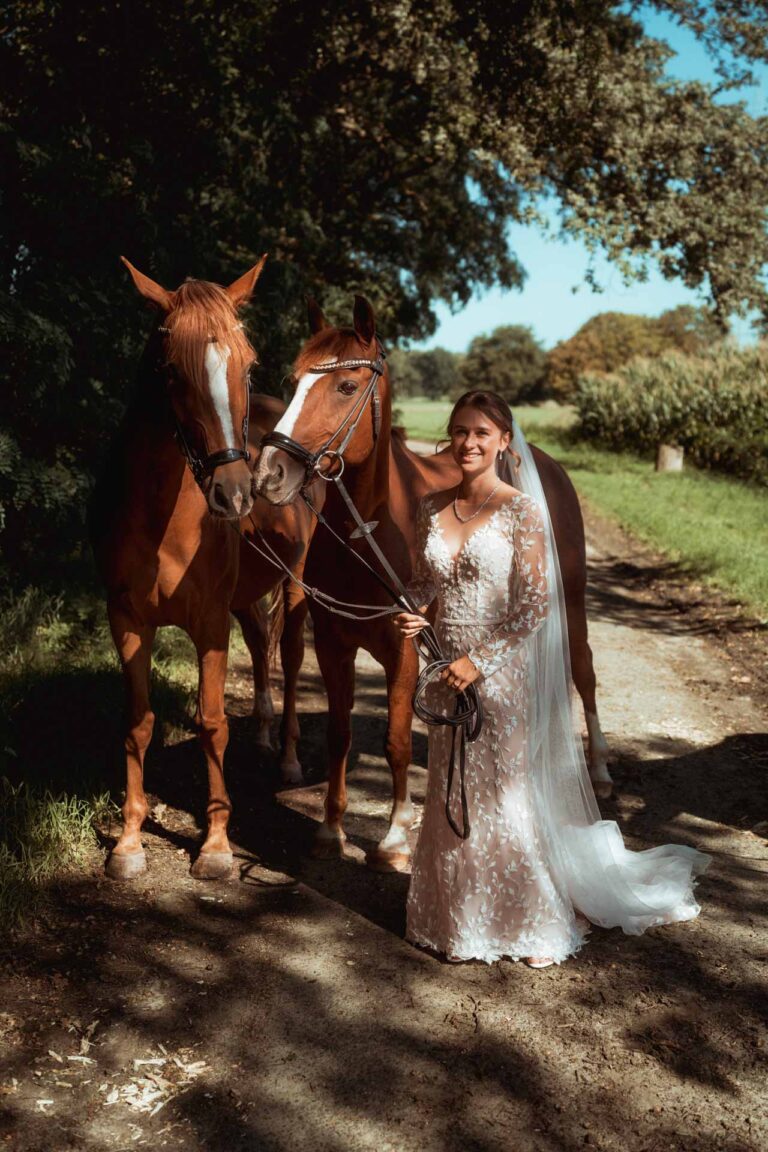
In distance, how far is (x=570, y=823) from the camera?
4055 mm

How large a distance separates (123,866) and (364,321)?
263cm

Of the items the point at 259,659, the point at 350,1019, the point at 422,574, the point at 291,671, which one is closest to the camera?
the point at 350,1019

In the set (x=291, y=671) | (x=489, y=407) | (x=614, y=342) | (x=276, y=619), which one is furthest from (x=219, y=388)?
(x=614, y=342)

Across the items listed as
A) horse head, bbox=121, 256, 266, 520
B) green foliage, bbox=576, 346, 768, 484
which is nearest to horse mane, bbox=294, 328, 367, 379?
horse head, bbox=121, 256, 266, 520

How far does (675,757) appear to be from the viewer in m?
6.16

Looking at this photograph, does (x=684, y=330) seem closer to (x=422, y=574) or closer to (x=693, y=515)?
(x=693, y=515)

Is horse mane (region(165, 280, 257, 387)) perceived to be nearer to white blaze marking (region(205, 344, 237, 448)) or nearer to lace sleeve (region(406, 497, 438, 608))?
white blaze marking (region(205, 344, 237, 448))

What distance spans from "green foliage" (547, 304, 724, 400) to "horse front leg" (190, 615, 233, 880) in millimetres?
49856

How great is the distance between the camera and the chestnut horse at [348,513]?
385 cm

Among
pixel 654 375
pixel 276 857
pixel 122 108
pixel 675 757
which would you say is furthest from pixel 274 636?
pixel 654 375

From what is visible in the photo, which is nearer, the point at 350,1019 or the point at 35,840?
the point at 350,1019

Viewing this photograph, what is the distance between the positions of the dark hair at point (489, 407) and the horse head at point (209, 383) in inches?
33.3

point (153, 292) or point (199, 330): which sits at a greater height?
point (153, 292)

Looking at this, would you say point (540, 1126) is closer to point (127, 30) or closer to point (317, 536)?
point (317, 536)
